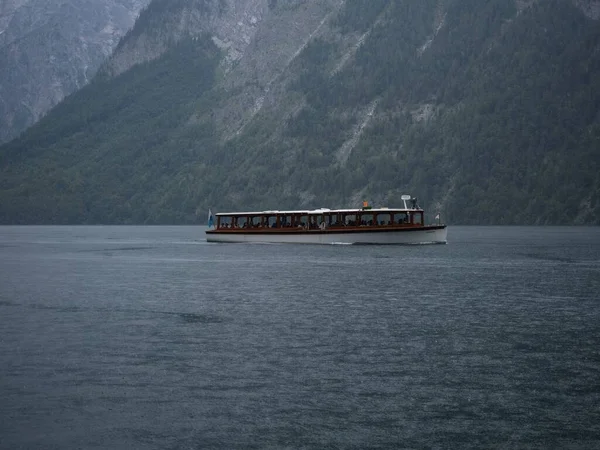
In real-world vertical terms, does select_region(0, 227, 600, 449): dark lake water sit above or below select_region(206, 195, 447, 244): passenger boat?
below

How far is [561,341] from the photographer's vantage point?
137 ft

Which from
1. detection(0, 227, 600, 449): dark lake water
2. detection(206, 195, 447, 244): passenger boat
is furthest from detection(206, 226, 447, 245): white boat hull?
detection(0, 227, 600, 449): dark lake water

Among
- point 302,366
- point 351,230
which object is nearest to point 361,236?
point 351,230

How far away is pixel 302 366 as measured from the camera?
35469mm

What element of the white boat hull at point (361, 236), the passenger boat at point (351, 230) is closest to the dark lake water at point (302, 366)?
the passenger boat at point (351, 230)

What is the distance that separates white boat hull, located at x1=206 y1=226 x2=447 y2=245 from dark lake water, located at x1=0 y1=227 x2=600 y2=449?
2542 inches

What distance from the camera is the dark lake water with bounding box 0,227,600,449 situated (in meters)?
26.3

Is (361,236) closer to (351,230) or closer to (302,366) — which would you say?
(351,230)

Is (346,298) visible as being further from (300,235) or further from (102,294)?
(300,235)

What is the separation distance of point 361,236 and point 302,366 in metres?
106

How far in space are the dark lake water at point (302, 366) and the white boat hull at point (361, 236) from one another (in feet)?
212

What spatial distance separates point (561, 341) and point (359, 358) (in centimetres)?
1061

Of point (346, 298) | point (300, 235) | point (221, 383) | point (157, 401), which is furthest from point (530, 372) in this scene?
point (300, 235)

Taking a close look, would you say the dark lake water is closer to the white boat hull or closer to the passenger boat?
the passenger boat
